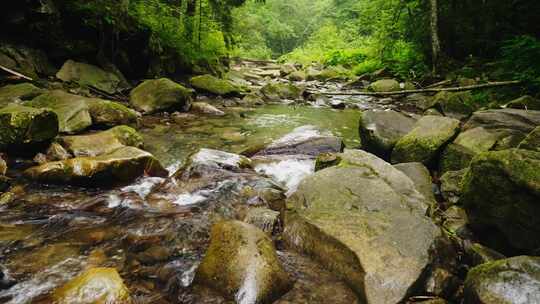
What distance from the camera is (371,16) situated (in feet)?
68.3

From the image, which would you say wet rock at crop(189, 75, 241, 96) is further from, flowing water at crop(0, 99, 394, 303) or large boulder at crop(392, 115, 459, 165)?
large boulder at crop(392, 115, 459, 165)

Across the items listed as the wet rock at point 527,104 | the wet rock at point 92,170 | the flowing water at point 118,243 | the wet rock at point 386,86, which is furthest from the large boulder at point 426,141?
the wet rock at point 386,86

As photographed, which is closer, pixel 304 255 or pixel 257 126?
pixel 304 255

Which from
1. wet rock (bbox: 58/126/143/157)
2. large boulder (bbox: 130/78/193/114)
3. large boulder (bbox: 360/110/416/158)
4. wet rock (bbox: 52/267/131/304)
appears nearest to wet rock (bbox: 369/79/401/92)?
large boulder (bbox: 360/110/416/158)

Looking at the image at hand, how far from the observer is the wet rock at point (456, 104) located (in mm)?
7652

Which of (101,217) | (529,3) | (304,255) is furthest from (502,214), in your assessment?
(529,3)

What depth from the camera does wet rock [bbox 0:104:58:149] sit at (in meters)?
4.38

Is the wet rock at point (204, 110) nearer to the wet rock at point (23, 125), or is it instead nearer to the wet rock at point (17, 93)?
the wet rock at point (17, 93)

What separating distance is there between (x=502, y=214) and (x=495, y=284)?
3.10 ft

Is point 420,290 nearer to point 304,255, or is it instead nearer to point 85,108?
point 304,255

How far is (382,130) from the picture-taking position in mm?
5898

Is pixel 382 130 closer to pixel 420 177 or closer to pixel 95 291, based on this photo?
pixel 420 177

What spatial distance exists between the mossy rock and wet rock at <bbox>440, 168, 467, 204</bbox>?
5.76m

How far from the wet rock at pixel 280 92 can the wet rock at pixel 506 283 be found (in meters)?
11.2
